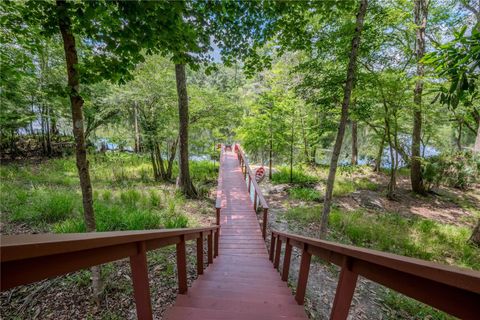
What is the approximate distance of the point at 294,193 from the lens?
8.84m

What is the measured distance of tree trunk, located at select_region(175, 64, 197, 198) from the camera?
6840 millimetres

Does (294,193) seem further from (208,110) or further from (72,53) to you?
(72,53)

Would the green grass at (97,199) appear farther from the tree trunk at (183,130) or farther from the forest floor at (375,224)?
the forest floor at (375,224)

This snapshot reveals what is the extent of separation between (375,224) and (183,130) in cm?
672

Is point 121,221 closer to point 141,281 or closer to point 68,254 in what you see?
point 141,281

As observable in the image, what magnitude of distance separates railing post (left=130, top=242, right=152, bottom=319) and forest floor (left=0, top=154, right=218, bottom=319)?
1.40 meters

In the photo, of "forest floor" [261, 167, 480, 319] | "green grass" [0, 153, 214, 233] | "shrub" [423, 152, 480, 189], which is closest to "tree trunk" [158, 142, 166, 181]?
"green grass" [0, 153, 214, 233]

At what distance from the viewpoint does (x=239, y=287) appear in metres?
2.61

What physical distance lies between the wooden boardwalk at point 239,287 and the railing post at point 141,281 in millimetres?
512

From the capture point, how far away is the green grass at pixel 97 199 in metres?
4.77

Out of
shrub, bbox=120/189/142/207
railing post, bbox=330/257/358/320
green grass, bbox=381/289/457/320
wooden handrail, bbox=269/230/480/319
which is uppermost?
wooden handrail, bbox=269/230/480/319

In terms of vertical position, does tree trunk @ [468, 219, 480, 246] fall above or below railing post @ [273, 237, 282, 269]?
below

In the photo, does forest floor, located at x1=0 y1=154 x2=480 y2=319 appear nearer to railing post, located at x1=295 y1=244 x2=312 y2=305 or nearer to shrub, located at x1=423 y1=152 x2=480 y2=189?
railing post, located at x1=295 y1=244 x2=312 y2=305

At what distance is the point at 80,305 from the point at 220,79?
92.2 feet
